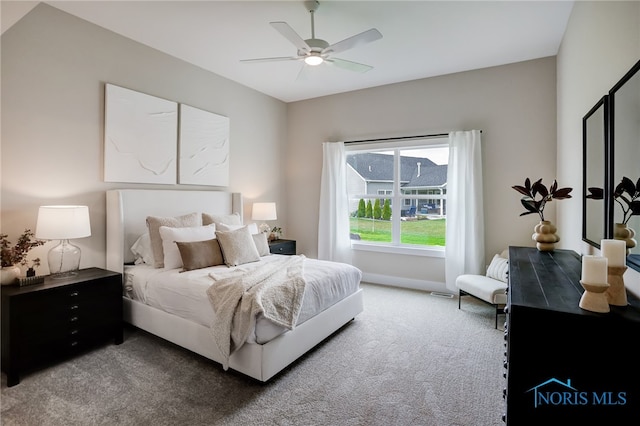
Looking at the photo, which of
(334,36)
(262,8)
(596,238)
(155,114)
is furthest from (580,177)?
(155,114)

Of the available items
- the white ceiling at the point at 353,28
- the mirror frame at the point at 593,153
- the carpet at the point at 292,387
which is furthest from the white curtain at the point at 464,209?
the mirror frame at the point at 593,153

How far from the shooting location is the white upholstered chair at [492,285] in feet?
10.8

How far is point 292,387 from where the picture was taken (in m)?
2.26

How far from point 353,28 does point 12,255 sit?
3504 millimetres

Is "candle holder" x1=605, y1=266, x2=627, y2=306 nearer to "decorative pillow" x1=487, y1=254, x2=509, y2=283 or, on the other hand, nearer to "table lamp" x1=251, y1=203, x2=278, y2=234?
"decorative pillow" x1=487, y1=254, x2=509, y2=283

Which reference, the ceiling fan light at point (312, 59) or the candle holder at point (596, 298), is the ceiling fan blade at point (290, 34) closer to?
the ceiling fan light at point (312, 59)

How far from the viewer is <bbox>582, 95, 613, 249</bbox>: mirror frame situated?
1.81 meters

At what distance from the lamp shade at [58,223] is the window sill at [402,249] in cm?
363

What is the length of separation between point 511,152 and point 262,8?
3304 mm

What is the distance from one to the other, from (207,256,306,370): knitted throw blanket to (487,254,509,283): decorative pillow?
2.38m

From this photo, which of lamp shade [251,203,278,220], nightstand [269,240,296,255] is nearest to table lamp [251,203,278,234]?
lamp shade [251,203,278,220]

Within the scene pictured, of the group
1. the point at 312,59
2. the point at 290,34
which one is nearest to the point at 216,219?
the point at 312,59

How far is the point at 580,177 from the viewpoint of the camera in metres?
2.59

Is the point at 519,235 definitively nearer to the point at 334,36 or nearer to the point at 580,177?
the point at 580,177
